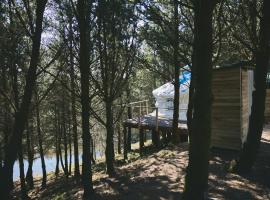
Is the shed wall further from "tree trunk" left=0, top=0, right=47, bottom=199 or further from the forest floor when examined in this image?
"tree trunk" left=0, top=0, right=47, bottom=199

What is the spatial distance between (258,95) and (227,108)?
300 cm

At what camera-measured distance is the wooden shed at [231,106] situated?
39.2ft

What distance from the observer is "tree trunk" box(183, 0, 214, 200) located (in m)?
6.81

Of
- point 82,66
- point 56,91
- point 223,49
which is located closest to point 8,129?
point 56,91

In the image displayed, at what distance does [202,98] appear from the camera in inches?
271

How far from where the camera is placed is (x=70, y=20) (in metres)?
12.7

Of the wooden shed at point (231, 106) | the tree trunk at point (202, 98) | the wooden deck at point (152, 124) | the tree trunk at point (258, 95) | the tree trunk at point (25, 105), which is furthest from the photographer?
the wooden deck at point (152, 124)

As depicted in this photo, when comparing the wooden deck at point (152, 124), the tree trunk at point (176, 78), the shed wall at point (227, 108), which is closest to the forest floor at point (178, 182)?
the shed wall at point (227, 108)

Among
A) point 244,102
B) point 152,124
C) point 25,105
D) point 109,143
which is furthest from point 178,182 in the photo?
point 152,124

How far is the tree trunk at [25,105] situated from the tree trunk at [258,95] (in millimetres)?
6639

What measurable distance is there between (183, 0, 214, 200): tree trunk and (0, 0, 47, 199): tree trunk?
5776mm

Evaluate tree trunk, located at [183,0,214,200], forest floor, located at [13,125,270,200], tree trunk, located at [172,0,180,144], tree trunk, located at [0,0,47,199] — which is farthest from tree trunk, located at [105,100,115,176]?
tree trunk, located at [183,0,214,200]

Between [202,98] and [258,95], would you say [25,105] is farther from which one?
[258,95]

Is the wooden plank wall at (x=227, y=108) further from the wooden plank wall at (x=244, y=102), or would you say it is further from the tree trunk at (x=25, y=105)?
the tree trunk at (x=25, y=105)
